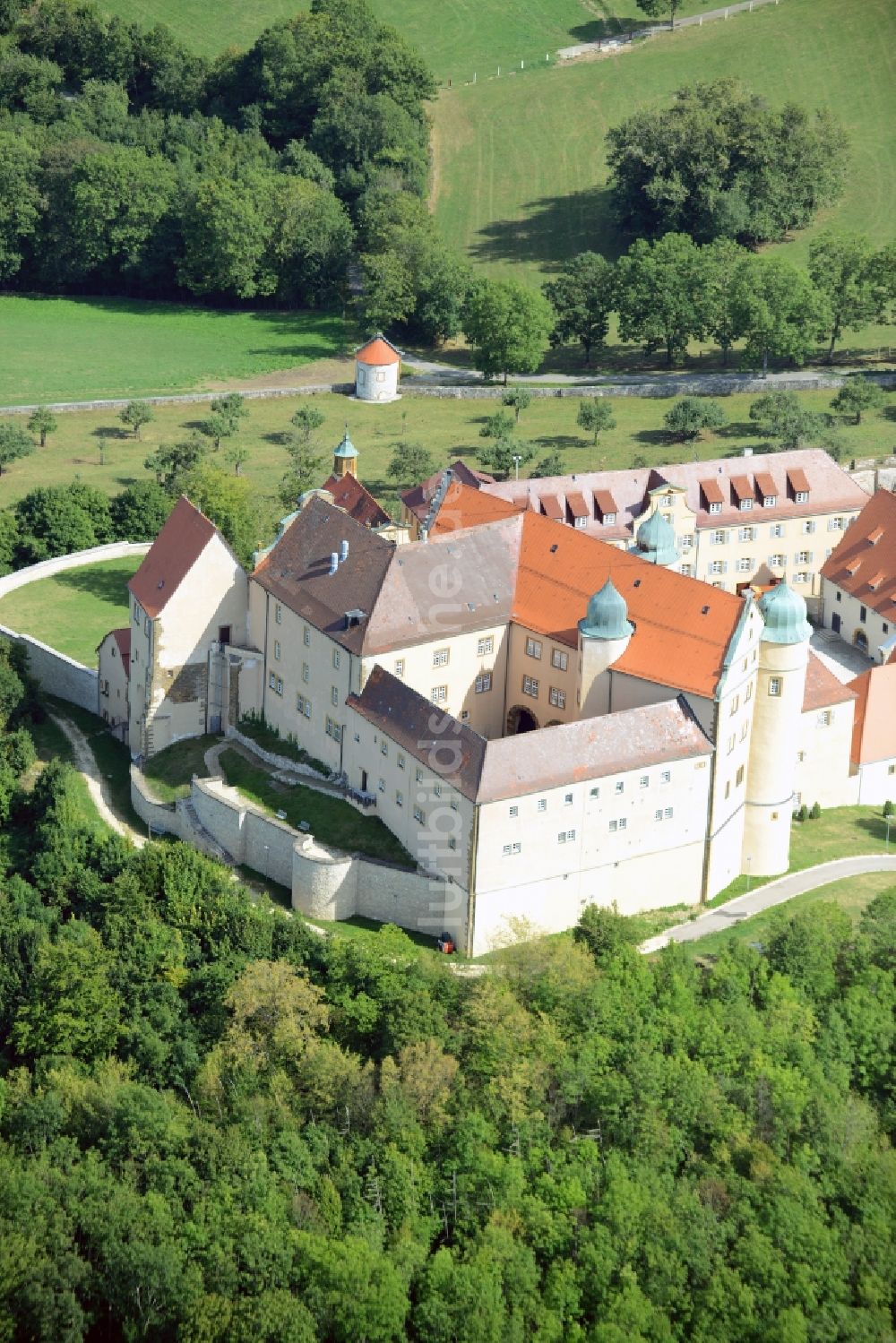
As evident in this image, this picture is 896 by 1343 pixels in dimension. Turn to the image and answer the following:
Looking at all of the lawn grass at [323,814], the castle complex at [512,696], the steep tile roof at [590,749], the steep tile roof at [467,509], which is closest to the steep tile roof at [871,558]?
the castle complex at [512,696]

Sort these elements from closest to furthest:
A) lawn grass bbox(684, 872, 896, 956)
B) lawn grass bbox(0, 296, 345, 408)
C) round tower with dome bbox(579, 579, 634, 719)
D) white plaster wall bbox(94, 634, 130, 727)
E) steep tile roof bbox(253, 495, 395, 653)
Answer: lawn grass bbox(684, 872, 896, 956), round tower with dome bbox(579, 579, 634, 719), steep tile roof bbox(253, 495, 395, 653), white plaster wall bbox(94, 634, 130, 727), lawn grass bbox(0, 296, 345, 408)

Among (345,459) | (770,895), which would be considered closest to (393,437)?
(345,459)

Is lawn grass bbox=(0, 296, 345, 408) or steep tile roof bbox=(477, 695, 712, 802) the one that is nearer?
steep tile roof bbox=(477, 695, 712, 802)

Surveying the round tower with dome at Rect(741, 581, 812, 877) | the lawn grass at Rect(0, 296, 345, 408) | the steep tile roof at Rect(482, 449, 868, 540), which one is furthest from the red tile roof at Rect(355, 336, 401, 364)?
the round tower with dome at Rect(741, 581, 812, 877)

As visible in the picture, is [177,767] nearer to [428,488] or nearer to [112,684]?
[112,684]

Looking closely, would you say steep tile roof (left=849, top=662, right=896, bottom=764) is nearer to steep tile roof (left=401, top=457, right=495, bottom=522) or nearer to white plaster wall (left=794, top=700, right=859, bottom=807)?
white plaster wall (left=794, top=700, right=859, bottom=807)

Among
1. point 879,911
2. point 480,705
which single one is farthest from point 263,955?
point 879,911
